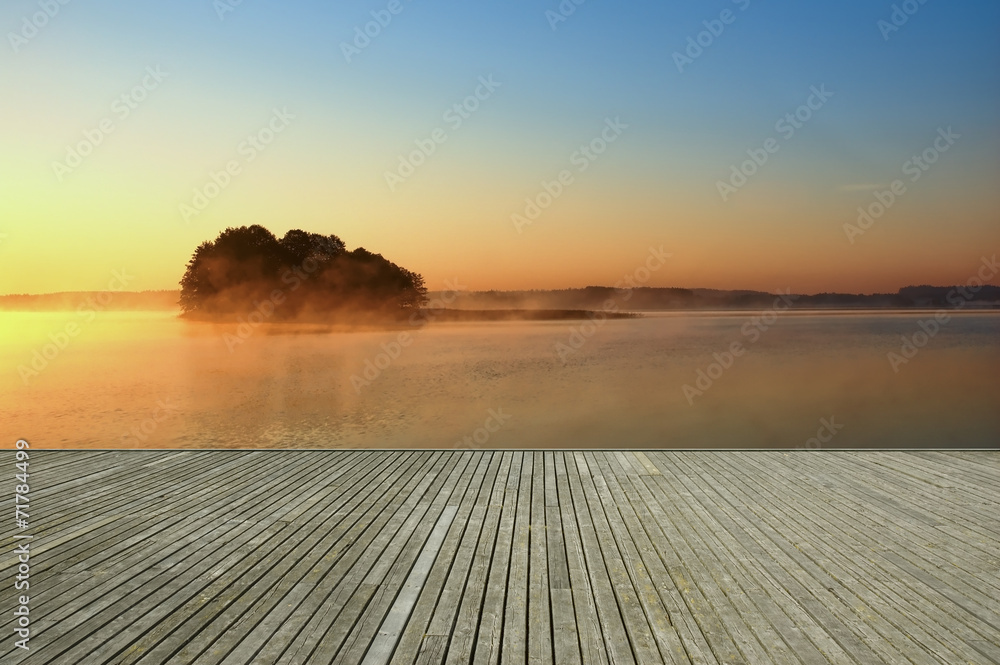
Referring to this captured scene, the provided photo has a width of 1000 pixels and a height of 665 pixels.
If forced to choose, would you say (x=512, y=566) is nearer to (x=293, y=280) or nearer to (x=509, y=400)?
(x=509, y=400)

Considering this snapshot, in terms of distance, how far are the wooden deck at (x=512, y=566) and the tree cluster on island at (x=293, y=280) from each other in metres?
46.4

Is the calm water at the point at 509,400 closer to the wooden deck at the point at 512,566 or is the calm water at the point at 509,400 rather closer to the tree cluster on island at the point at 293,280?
the wooden deck at the point at 512,566

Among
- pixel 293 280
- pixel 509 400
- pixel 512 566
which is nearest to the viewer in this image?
pixel 512 566

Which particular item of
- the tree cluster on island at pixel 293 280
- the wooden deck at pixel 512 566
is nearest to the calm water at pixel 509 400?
the wooden deck at pixel 512 566

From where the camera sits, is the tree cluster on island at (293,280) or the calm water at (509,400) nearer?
the calm water at (509,400)

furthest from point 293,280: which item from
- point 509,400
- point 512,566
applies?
point 512,566

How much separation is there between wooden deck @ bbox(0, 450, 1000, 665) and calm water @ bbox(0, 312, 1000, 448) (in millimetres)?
5906

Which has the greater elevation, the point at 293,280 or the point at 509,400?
the point at 293,280

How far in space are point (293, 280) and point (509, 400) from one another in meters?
39.6

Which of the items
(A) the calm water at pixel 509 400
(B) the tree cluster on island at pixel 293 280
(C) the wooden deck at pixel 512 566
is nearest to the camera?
(C) the wooden deck at pixel 512 566

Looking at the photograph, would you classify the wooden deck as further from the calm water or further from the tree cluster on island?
the tree cluster on island

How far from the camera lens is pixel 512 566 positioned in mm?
3252

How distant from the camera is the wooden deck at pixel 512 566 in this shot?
2.44 metres

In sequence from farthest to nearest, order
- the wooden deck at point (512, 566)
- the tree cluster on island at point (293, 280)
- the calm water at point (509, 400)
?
the tree cluster on island at point (293, 280), the calm water at point (509, 400), the wooden deck at point (512, 566)
